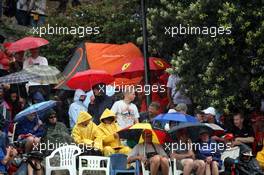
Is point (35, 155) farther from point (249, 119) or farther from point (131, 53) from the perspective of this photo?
point (131, 53)

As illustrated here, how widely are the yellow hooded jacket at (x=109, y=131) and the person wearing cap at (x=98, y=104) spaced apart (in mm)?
1258

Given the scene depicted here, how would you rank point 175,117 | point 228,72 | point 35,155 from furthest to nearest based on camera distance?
point 228,72 < point 175,117 < point 35,155

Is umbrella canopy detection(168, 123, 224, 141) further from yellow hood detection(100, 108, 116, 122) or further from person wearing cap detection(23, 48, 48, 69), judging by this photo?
person wearing cap detection(23, 48, 48, 69)

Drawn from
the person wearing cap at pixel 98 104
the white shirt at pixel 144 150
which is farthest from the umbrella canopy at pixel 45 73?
the white shirt at pixel 144 150

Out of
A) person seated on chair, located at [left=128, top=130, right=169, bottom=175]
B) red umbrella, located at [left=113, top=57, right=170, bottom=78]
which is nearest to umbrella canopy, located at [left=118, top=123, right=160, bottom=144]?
person seated on chair, located at [left=128, top=130, right=169, bottom=175]

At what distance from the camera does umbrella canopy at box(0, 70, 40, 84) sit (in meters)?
17.7

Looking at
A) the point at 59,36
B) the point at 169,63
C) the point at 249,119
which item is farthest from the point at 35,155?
the point at 59,36

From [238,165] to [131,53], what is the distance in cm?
545

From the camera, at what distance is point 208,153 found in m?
15.8

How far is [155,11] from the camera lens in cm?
1912

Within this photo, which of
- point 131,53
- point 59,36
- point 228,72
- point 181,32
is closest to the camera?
point 228,72

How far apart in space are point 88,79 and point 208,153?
3.41 metres
